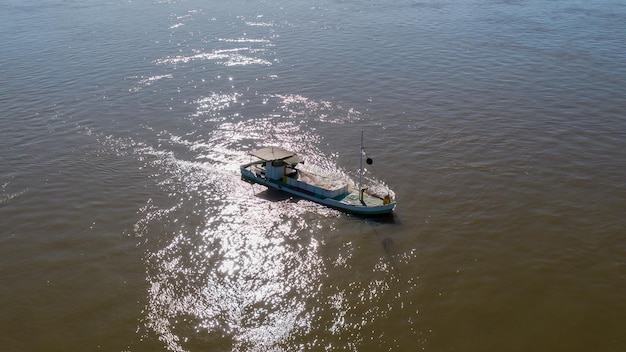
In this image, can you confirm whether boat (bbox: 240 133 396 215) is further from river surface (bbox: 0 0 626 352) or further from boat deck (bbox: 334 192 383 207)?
river surface (bbox: 0 0 626 352)

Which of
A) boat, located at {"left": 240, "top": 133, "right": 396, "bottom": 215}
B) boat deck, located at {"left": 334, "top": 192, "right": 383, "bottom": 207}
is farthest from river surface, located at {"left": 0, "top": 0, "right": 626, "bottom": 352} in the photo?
boat deck, located at {"left": 334, "top": 192, "right": 383, "bottom": 207}

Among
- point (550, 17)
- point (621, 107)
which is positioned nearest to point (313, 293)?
point (621, 107)

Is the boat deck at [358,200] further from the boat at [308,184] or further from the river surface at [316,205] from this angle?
the river surface at [316,205]

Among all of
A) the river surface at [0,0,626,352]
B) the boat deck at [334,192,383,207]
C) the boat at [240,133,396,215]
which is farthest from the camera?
the boat deck at [334,192,383,207]

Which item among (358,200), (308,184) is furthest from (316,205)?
(358,200)

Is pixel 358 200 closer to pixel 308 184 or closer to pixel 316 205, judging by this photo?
pixel 316 205

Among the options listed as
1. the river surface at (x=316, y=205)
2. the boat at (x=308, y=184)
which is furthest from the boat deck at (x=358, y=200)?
the river surface at (x=316, y=205)
